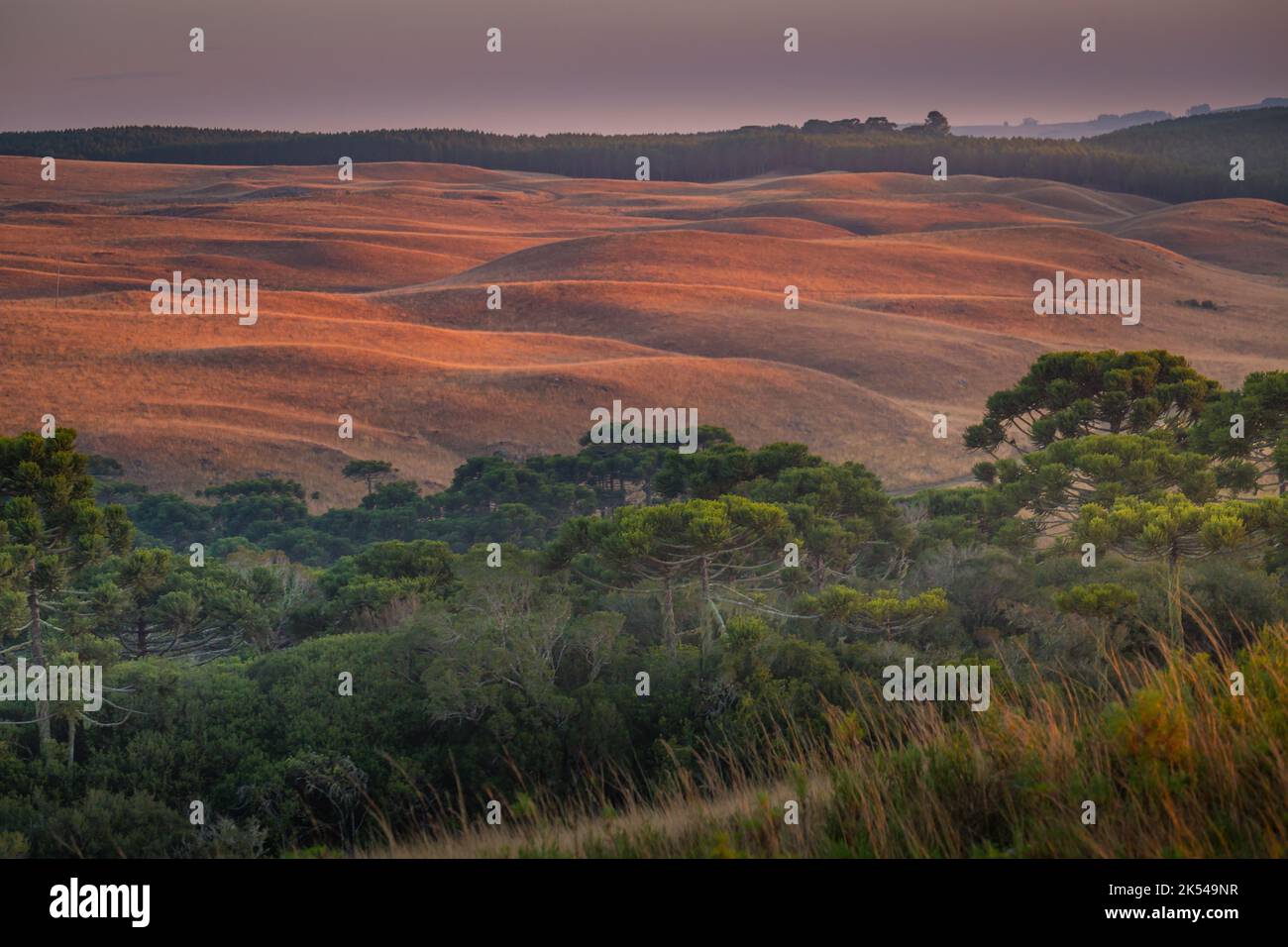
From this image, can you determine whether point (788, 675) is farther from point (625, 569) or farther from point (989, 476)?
point (989, 476)
